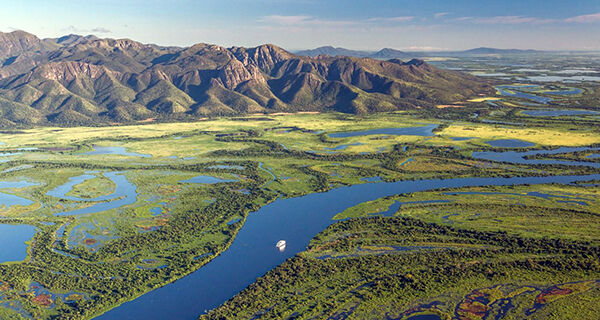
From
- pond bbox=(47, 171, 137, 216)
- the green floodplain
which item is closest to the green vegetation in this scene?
the green floodplain

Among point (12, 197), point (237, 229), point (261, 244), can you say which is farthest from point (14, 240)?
point (261, 244)

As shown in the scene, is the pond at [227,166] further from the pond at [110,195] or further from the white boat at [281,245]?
the white boat at [281,245]

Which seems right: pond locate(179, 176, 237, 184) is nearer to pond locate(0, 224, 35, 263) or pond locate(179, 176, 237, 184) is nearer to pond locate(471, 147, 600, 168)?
pond locate(0, 224, 35, 263)

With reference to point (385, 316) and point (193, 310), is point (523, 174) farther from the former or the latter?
point (193, 310)

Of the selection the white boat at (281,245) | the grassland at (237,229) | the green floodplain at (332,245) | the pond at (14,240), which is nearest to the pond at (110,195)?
the green floodplain at (332,245)

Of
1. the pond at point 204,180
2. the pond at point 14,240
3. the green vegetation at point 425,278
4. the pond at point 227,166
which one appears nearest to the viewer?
the green vegetation at point 425,278

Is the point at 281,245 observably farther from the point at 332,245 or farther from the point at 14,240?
the point at 14,240

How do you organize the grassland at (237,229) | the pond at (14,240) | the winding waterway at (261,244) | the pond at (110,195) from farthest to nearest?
the pond at (110,195) < the pond at (14,240) < the grassland at (237,229) < the winding waterway at (261,244)
